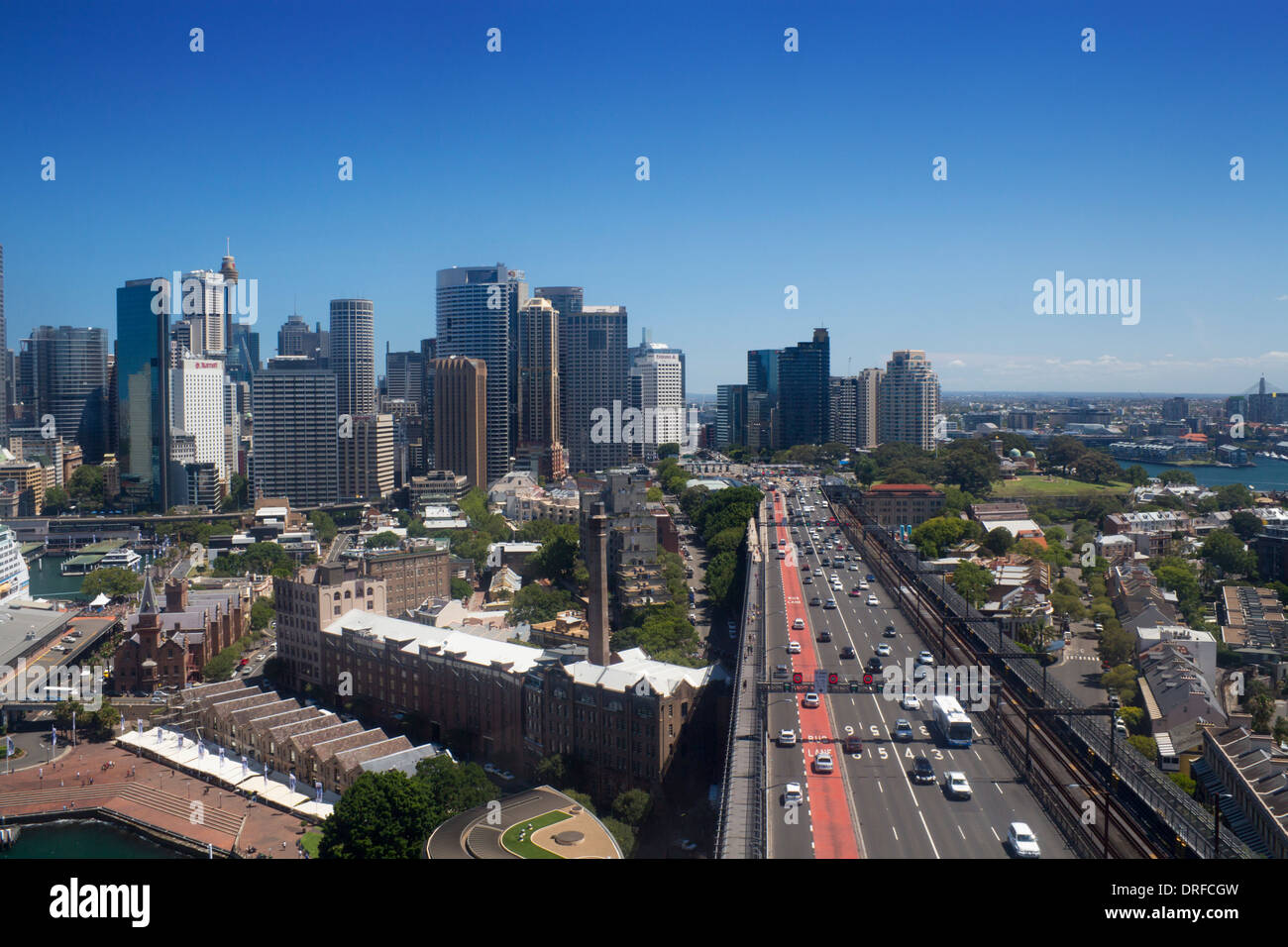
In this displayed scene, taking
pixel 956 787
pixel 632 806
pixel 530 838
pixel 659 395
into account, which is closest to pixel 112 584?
pixel 632 806

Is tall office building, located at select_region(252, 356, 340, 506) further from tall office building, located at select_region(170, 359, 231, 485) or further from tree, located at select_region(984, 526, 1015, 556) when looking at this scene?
tree, located at select_region(984, 526, 1015, 556)

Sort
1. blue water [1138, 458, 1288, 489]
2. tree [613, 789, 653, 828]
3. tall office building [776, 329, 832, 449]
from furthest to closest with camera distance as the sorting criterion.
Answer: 1. tall office building [776, 329, 832, 449]
2. blue water [1138, 458, 1288, 489]
3. tree [613, 789, 653, 828]

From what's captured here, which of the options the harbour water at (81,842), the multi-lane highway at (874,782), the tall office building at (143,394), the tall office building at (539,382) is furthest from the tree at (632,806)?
the tall office building at (539,382)

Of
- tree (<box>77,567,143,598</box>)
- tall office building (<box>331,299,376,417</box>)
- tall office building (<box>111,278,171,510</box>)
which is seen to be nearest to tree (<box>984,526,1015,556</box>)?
tree (<box>77,567,143,598</box>)

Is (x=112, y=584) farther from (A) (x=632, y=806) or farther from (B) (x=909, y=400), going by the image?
(B) (x=909, y=400)
